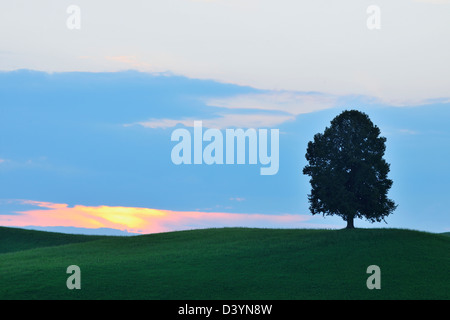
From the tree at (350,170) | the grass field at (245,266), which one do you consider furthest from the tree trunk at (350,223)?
the grass field at (245,266)

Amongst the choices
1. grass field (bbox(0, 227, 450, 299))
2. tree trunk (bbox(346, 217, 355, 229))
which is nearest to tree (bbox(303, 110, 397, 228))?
tree trunk (bbox(346, 217, 355, 229))

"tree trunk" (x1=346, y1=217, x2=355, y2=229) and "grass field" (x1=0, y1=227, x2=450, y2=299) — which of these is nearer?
"grass field" (x1=0, y1=227, x2=450, y2=299)

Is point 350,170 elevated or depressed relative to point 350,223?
elevated

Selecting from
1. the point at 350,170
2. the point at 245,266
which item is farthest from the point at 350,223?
the point at 245,266

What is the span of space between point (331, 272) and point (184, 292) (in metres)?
10.6

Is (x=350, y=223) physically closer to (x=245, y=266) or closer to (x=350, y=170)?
(x=350, y=170)

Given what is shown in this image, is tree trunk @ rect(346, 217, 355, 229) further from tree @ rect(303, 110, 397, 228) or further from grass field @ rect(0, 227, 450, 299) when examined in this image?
grass field @ rect(0, 227, 450, 299)

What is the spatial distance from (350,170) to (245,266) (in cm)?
1666

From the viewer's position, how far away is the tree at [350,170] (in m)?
51.9

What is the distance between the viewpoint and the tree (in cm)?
5191

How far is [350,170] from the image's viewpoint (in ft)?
174

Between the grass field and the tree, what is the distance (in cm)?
221

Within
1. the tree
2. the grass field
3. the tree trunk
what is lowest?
the grass field
